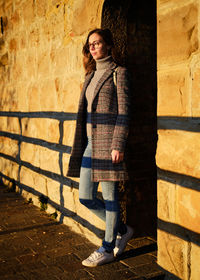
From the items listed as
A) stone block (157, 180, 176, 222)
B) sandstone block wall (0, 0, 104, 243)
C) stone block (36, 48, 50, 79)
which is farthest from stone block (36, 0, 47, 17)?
stone block (157, 180, 176, 222)

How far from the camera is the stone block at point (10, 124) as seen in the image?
17.2 feet

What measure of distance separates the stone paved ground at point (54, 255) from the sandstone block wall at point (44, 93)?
0.23 m

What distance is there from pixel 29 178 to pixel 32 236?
4.75 feet

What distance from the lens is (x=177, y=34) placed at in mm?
2193

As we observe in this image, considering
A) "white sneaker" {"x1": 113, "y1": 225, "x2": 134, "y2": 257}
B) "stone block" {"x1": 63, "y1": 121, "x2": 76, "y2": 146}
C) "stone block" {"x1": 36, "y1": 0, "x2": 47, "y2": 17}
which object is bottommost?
"white sneaker" {"x1": 113, "y1": 225, "x2": 134, "y2": 257}

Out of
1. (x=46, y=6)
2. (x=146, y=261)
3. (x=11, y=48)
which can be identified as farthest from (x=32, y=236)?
(x=11, y=48)

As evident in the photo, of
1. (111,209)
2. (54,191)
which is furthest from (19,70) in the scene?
(111,209)

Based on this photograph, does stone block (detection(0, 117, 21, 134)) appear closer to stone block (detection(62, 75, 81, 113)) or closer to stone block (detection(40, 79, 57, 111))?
stone block (detection(40, 79, 57, 111))

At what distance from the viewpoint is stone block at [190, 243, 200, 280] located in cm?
220

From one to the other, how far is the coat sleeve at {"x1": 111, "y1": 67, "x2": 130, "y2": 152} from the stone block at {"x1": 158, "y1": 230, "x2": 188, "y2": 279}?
0.73m

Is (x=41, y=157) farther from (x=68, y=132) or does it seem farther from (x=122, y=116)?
(x=122, y=116)

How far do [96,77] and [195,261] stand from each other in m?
1.56

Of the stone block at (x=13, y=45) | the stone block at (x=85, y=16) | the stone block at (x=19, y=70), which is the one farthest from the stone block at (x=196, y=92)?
the stone block at (x=13, y=45)

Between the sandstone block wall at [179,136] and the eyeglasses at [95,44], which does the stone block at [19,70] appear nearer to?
the eyeglasses at [95,44]
